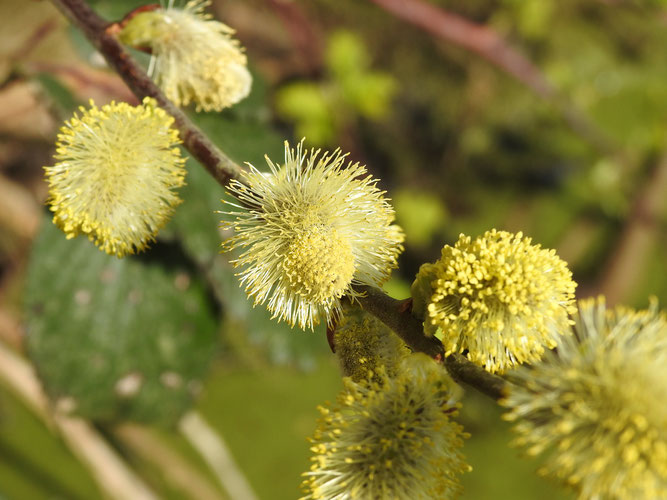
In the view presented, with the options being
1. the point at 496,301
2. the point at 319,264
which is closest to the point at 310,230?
the point at 319,264

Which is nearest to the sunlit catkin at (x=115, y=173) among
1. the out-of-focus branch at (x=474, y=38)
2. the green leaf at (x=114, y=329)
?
the green leaf at (x=114, y=329)

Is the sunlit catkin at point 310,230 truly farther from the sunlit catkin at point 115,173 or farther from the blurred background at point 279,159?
the blurred background at point 279,159

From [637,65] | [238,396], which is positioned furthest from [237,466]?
[637,65]

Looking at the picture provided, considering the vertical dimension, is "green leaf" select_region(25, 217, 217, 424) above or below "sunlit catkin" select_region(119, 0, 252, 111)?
below

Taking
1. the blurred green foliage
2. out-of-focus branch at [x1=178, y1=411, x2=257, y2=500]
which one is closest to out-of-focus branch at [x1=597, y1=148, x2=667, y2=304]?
the blurred green foliage

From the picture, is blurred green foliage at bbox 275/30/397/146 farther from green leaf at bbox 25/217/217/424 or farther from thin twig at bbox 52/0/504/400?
thin twig at bbox 52/0/504/400

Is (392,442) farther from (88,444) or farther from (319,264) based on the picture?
(88,444)
